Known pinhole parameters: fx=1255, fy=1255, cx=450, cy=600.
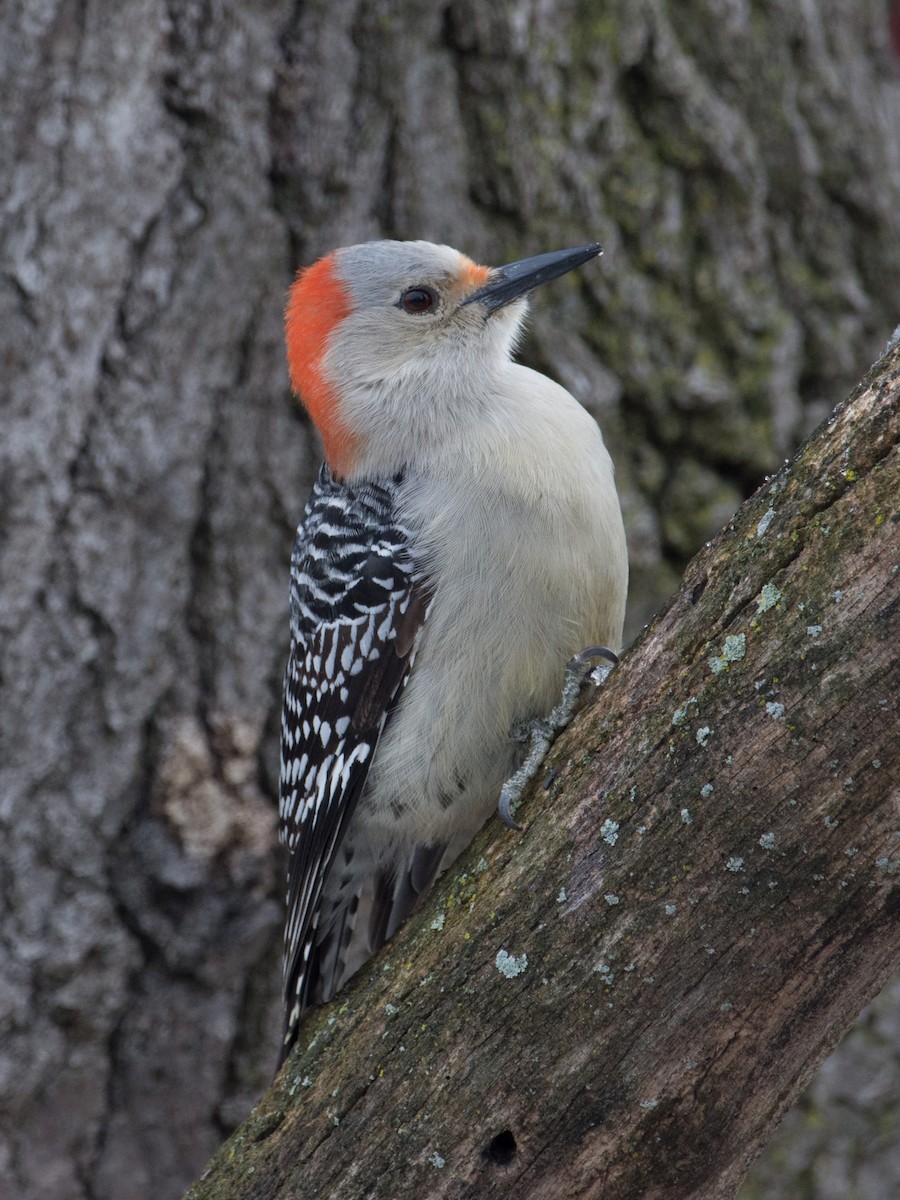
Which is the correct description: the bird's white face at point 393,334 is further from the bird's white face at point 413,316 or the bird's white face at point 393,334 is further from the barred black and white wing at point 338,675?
the barred black and white wing at point 338,675

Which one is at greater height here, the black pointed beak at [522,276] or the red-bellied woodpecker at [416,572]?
the black pointed beak at [522,276]

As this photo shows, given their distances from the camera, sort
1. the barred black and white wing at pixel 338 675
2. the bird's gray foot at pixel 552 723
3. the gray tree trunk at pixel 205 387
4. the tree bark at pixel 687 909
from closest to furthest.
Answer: the tree bark at pixel 687 909 → the bird's gray foot at pixel 552 723 → the barred black and white wing at pixel 338 675 → the gray tree trunk at pixel 205 387

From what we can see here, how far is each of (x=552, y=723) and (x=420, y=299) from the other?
1.53 meters

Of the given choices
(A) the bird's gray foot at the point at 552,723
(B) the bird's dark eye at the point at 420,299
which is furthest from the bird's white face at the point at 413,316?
(A) the bird's gray foot at the point at 552,723

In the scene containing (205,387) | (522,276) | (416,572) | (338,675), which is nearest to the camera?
(416,572)

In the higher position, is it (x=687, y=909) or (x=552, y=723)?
(x=687, y=909)

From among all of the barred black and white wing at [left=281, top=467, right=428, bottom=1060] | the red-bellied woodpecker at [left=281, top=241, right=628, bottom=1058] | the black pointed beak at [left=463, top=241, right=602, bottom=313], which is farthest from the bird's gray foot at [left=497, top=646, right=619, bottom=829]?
the black pointed beak at [left=463, top=241, right=602, bottom=313]

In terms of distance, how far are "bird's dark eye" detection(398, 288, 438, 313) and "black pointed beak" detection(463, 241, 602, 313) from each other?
11cm

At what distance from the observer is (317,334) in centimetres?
399

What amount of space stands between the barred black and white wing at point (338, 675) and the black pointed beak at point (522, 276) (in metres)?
0.71

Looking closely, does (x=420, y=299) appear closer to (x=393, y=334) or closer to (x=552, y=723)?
(x=393, y=334)

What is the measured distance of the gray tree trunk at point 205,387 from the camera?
4047mm

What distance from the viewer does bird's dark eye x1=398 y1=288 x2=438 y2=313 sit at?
3959 millimetres

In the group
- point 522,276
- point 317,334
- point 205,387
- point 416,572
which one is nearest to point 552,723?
point 416,572
